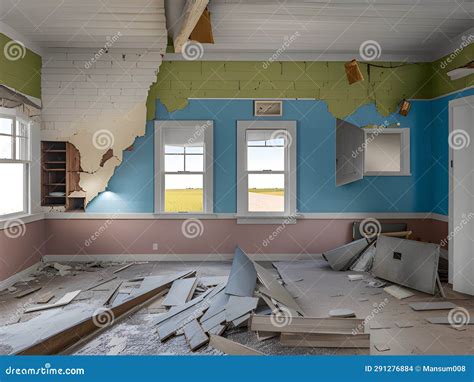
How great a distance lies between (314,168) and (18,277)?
191 inches

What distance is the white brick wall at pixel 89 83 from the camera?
19.9 feet

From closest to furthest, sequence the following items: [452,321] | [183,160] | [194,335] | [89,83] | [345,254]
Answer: [194,335]
[452,321]
[345,254]
[89,83]
[183,160]

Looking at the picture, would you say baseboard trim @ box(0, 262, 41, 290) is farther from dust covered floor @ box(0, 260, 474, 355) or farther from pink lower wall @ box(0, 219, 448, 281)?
pink lower wall @ box(0, 219, 448, 281)

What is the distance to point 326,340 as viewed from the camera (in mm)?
3080

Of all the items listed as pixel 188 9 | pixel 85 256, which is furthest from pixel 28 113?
pixel 188 9

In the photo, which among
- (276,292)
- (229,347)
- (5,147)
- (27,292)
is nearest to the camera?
(229,347)

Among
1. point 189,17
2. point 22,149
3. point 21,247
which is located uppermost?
point 189,17

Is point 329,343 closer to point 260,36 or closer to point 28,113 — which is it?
point 260,36

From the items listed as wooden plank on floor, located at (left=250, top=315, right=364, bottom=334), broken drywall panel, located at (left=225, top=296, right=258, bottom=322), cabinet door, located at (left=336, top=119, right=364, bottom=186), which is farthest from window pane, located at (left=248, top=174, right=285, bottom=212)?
wooden plank on floor, located at (left=250, top=315, right=364, bottom=334)

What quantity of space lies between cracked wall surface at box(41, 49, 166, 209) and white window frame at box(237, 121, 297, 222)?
1.69 m

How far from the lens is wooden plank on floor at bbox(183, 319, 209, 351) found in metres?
3.11

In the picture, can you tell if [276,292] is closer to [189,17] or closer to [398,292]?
[398,292]

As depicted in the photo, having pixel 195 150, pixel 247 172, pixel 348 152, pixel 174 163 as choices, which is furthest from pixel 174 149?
pixel 348 152

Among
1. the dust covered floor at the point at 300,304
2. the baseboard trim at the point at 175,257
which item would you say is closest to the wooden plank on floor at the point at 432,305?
the dust covered floor at the point at 300,304
